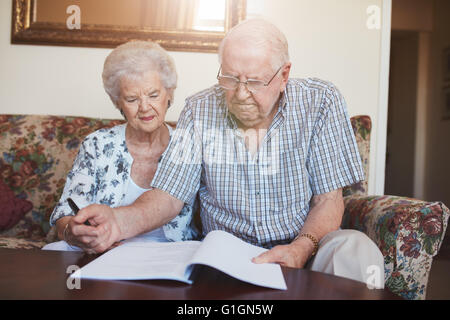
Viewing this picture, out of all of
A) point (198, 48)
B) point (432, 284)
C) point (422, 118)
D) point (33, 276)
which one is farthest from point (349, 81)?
point (422, 118)

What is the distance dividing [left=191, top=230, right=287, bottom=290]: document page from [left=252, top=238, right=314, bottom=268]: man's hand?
0.02 m

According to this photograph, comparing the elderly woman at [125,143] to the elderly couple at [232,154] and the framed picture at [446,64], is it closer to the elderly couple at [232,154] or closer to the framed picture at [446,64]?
the elderly couple at [232,154]

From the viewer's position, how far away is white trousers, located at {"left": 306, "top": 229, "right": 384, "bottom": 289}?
1.00 m

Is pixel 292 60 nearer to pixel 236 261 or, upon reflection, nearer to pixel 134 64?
pixel 134 64

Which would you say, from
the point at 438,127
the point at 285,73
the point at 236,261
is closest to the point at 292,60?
the point at 285,73

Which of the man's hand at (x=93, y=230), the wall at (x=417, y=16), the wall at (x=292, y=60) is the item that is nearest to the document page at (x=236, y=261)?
the man's hand at (x=93, y=230)

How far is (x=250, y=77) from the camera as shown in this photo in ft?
4.32

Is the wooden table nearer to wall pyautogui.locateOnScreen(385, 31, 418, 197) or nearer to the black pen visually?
the black pen

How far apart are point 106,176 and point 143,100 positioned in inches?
11.3

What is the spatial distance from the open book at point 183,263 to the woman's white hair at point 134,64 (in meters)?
0.74

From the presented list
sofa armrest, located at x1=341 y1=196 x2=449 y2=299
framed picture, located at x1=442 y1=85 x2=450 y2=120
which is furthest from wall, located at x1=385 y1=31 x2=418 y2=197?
sofa armrest, located at x1=341 y1=196 x2=449 y2=299

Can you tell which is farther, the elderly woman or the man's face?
the elderly woman
